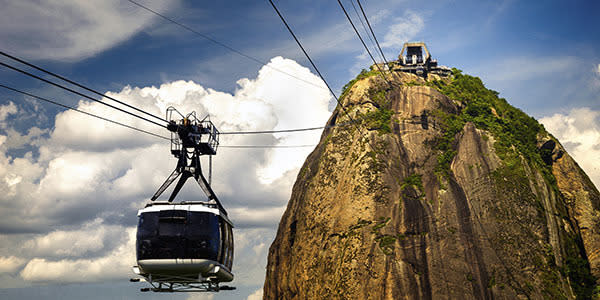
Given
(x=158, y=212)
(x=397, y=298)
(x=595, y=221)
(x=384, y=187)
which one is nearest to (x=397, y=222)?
(x=384, y=187)

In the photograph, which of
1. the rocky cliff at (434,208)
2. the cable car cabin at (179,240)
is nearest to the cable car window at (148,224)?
the cable car cabin at (179,240)

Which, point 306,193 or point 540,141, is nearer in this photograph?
point 306,193

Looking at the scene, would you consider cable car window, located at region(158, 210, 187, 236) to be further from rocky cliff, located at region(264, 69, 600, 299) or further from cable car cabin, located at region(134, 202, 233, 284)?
rocky cliff, located at region(264, 69, 600, 299)

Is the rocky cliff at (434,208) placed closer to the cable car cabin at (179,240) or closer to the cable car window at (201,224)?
the cable car cabin at (179,240)

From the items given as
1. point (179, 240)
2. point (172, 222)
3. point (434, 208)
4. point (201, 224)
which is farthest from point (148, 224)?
point (434, 208)

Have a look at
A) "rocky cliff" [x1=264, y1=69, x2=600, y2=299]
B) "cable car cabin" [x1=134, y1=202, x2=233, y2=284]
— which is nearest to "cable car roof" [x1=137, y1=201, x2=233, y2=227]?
"cable car cabin" [x1=134, y1=202, x2=233, y2=284]

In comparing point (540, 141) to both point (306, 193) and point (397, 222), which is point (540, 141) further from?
point (306, 193)
